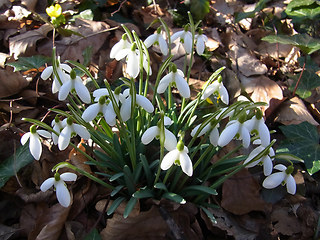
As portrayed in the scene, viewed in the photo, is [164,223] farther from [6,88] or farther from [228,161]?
[6,88]

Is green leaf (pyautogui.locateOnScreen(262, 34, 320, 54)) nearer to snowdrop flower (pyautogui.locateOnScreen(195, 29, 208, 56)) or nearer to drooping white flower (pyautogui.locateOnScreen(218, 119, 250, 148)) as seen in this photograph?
snowdrop flower (pyautogui.locateOnScreen(195, 29, 208, 56))

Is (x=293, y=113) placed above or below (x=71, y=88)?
below

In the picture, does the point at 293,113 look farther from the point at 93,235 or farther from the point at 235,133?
the point at 93,235

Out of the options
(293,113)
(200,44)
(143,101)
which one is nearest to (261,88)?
(293,113)

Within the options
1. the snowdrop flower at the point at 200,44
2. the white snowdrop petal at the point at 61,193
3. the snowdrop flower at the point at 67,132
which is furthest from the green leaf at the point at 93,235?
the snowdrop flower at the point at 200,44

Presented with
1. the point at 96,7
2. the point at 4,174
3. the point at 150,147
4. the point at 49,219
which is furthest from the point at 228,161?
the point at 96,7

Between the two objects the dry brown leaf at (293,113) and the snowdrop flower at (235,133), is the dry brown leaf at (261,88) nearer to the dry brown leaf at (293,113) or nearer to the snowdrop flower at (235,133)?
the dry brown leaf at (293,113)

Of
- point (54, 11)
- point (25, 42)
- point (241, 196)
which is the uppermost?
point (54, 11)
